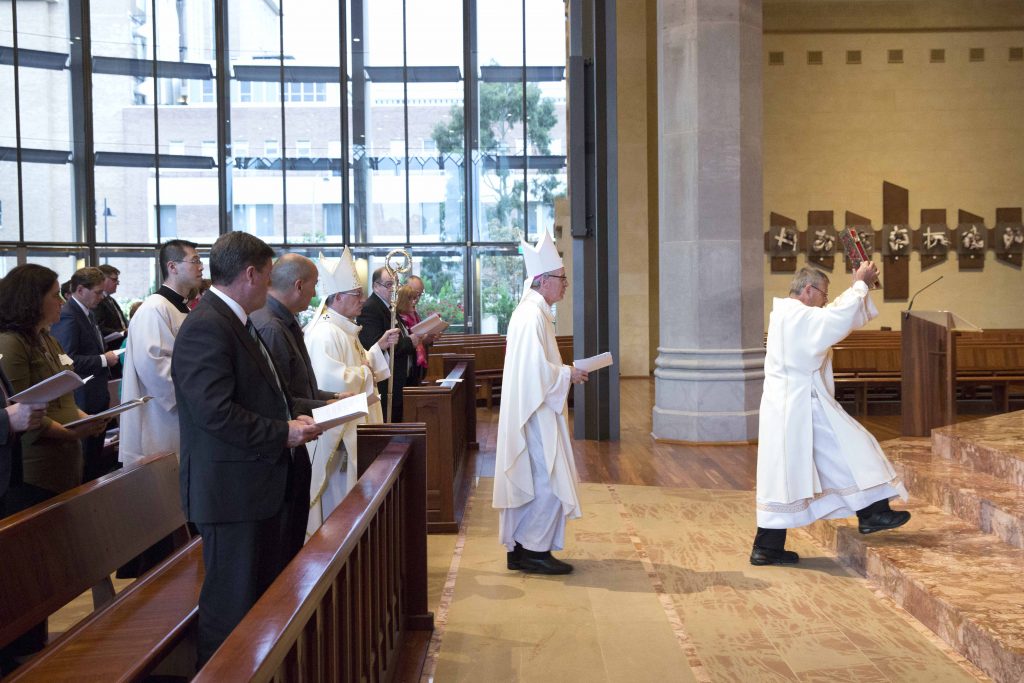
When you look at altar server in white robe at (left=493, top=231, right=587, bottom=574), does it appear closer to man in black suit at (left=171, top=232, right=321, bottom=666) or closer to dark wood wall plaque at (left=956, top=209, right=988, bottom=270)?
man in black suit at (left=171, top=232, right=321, bottom=666)

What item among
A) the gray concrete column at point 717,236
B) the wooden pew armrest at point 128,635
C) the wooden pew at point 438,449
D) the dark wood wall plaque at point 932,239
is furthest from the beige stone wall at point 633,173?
the wooden pew armrest at point 128,635

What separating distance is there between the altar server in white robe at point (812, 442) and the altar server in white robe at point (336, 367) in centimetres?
214

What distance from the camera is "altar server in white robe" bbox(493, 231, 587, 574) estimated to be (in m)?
5.23

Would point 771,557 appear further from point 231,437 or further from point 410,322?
point 410,322

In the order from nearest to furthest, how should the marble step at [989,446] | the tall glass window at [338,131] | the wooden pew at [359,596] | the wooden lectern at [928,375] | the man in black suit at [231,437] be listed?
the wooden pew at [359,596] → the man in black suit at [231,437] → the marble step at [989,446] → the wooden lectern at [928,375] → the tall glass window at [338,131]

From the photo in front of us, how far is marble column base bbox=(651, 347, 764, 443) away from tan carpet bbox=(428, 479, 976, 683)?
3.29 metres

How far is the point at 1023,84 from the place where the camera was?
16.8 m

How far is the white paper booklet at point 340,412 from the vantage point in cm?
317

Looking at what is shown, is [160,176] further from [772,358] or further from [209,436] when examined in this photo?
[209,436]

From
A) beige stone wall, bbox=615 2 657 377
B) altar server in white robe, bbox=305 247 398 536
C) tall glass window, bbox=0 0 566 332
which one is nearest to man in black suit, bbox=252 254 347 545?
altar server in white robe, bbox=305 247 398 536

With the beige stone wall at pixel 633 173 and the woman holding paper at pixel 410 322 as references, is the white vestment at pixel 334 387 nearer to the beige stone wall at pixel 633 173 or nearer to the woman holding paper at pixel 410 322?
the woman holding paper at pixel 410 322

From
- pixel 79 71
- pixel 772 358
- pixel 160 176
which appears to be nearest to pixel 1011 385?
pixel 772 358

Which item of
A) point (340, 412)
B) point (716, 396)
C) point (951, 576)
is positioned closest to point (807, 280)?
point (951, 576)

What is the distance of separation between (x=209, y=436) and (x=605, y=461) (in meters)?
6.25
